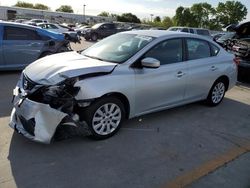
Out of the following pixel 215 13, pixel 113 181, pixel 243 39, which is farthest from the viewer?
pixel 215 13

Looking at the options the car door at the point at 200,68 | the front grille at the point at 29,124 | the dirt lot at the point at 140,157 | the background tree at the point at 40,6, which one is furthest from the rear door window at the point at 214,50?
the background tree at the point at 40,6

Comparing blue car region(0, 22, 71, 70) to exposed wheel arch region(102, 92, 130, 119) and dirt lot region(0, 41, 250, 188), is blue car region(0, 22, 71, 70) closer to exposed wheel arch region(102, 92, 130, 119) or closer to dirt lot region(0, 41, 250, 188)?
dirt lot region(0, 41, 250, 188)

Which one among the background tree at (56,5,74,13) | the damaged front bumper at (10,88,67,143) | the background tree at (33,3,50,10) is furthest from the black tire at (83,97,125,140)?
the background tree at (56,5,74,13)

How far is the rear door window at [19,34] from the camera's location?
27.4 feet

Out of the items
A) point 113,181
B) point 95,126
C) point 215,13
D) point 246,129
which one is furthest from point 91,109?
point 215,13

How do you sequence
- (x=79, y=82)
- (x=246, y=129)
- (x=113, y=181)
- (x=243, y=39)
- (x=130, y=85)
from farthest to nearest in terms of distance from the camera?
1. (x=243, y=39)
2. (x=246, y=129)
3. (x=130, y=85)
4. (x=79, y=82)
5. (x=113, y=181)

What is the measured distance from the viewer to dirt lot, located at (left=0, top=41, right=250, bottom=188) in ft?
11.5

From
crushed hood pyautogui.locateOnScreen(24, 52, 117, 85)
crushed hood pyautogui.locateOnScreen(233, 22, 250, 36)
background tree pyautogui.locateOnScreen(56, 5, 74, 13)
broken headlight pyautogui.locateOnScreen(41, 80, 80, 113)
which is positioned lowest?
broken headlight pyautogui.locateOnScreen(41, 80, 80, 113)

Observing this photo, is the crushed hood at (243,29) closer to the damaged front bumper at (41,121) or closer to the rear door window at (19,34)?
the rear door window at (19,34)

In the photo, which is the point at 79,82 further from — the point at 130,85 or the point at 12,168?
the point at 12,168

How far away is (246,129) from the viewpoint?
5449 mm

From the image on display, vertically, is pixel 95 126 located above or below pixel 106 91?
below

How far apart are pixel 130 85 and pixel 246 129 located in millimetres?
2361

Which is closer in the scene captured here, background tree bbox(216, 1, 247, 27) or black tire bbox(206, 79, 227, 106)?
black tire bbox(206, 79, 227, 106)
